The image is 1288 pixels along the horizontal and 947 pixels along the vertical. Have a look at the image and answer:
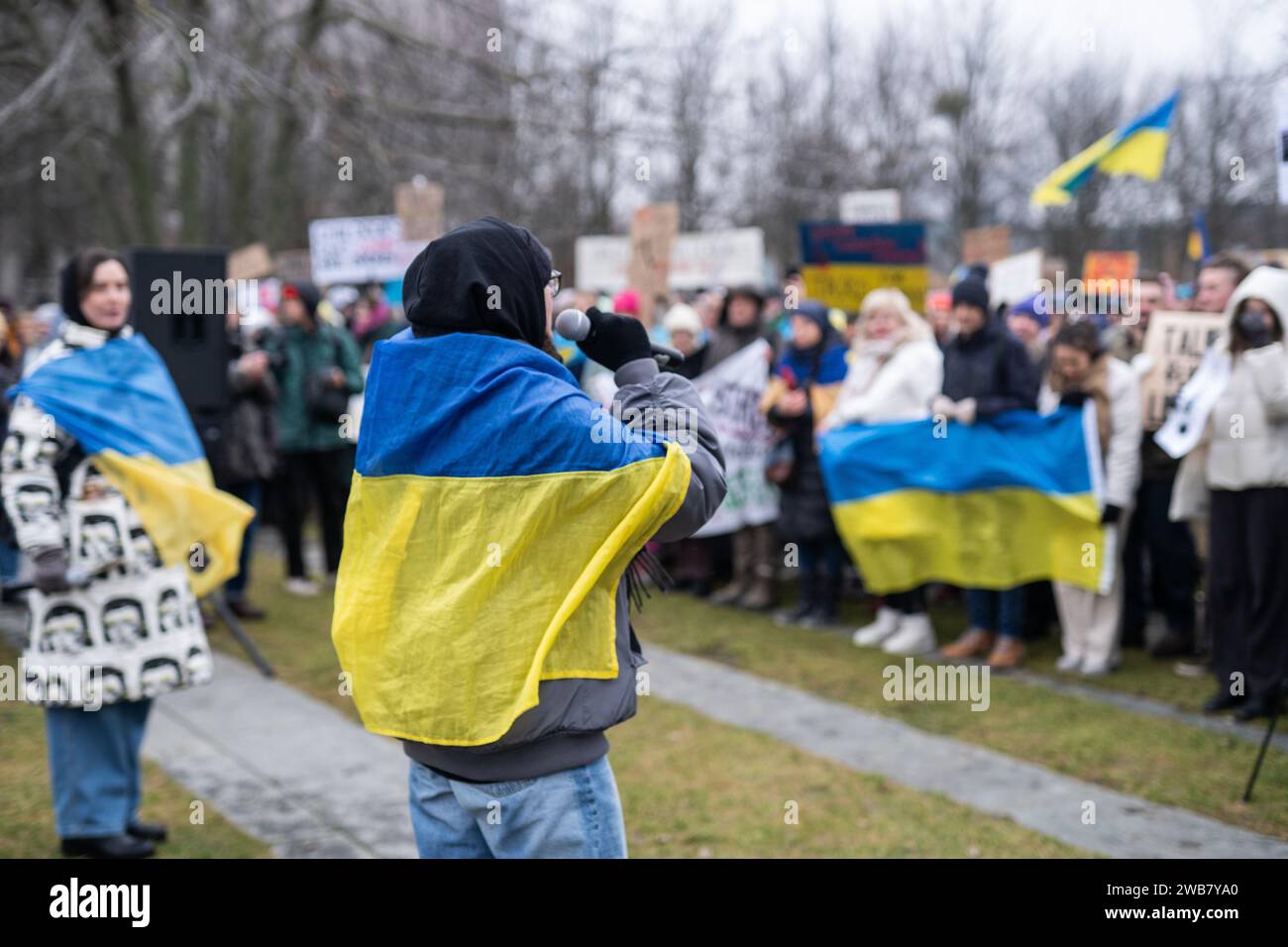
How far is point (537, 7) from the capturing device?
1452 centimetres

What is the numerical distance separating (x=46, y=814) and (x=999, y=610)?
5.20m

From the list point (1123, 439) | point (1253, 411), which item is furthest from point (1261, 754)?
point (1123, 439)

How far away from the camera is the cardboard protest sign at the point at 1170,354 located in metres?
7.10

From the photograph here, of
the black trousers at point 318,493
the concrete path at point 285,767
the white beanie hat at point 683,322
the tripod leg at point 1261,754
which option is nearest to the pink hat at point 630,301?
the white beanie hat at point 683,322

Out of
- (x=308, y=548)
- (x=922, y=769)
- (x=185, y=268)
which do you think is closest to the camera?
(x=922, y=769)

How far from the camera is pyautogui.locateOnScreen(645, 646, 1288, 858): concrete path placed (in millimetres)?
4695

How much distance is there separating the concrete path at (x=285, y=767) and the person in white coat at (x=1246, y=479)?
3904 millimetres

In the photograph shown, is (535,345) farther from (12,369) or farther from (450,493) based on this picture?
(12,369)

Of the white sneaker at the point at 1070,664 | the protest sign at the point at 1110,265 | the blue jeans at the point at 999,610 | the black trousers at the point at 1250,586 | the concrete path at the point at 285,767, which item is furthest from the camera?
the protest sign at the point at 1110,265

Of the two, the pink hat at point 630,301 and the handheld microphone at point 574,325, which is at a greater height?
the pink hat at point 630,301

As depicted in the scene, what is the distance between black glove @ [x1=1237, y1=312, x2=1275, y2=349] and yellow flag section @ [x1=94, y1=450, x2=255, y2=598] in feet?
14.6

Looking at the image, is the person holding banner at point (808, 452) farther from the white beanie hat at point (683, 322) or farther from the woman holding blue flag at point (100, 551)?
the woman holding blue flag at point (100, 551)
